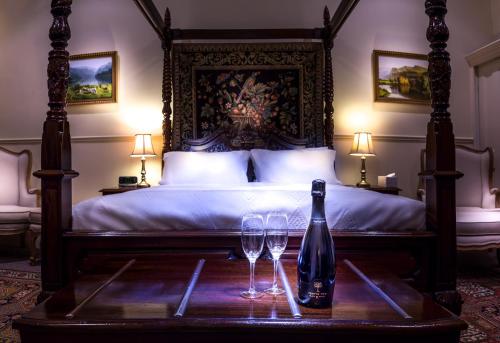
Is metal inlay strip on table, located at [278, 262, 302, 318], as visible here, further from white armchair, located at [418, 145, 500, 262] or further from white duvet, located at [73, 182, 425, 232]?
white armchair, located at [418, 145, 500, 262]

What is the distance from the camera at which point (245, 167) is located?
12.5 feet

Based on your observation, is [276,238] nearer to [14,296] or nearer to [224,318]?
[224,318]

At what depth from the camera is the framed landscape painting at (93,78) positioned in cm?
446

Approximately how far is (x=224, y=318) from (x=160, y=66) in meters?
3.82

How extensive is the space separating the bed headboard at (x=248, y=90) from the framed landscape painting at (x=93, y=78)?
74 cm

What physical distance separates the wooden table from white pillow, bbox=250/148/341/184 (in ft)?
7.64

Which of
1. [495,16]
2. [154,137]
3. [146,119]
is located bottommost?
[154,137]

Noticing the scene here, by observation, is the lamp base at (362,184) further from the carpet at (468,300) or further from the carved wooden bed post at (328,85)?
the carpet at (468,300)

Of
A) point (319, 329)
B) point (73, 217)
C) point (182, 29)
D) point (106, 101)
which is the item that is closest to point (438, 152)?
point (319, 329)

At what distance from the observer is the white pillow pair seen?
3.53m

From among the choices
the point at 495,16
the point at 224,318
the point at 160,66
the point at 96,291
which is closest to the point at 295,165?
the point at 160,66

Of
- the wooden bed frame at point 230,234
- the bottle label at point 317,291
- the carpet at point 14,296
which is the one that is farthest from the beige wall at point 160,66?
the bottle label at point 317,291

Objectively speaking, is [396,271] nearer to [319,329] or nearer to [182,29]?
[319,329]

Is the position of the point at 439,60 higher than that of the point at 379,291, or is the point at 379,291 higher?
the point at 439,60
